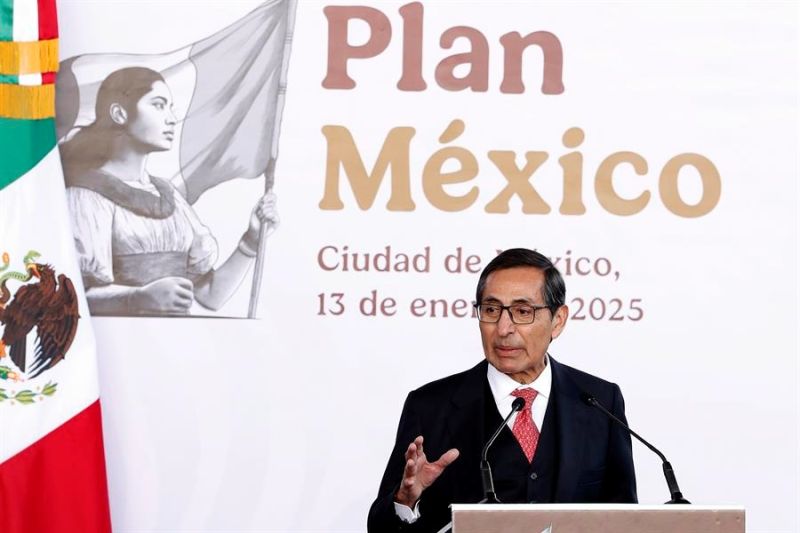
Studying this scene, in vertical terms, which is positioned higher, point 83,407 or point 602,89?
point 602,89

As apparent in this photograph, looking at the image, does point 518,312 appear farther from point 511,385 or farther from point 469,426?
point 469,426

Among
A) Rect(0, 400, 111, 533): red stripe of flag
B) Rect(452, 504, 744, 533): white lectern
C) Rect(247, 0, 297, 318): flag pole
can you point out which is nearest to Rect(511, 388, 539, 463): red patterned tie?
Rect(452, 504, 744, 533): white lectern

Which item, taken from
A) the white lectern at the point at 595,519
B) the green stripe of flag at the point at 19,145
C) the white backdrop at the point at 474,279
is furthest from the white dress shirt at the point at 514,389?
the green stripe of flag at the point at 19,145

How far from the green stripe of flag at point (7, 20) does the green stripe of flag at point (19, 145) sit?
9.9 inches

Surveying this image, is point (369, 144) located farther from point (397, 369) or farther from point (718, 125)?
point (718, 125)

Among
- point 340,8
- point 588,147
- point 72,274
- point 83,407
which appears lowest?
point 83,407

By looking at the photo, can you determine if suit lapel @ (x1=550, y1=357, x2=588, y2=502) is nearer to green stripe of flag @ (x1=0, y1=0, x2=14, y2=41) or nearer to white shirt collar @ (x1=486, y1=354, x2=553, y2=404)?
white shirt collar @ (x1=486, y1=354, x2=553, y2=404)

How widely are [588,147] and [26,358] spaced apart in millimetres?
1880

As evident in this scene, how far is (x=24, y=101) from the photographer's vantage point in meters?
3.45

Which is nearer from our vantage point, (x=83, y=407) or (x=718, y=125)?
(x=83, y=407)

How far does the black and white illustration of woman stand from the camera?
362cm

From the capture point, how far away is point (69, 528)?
3.48 metres

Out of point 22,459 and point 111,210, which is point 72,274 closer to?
point 111,210

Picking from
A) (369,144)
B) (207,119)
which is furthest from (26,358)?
(369,144)
